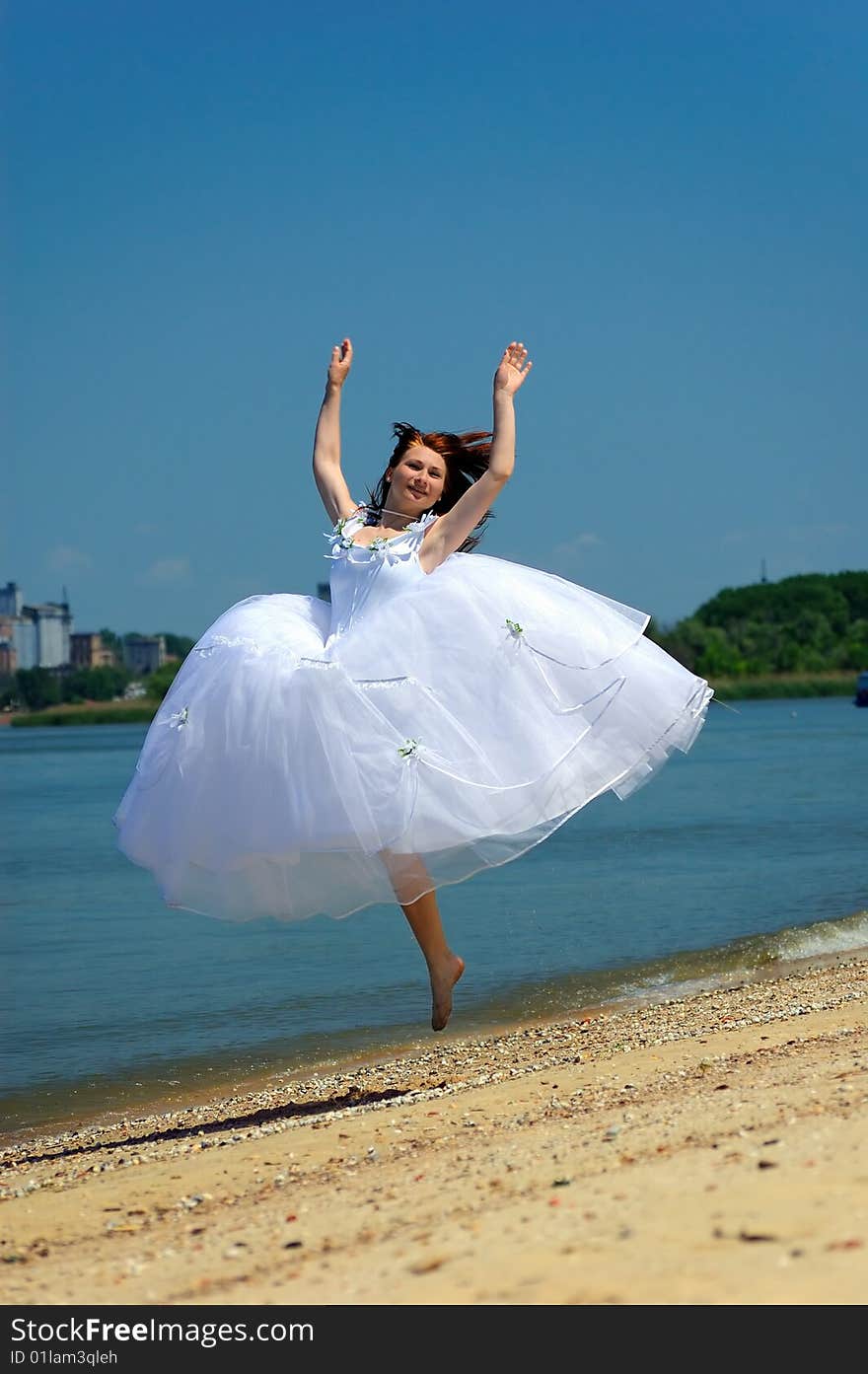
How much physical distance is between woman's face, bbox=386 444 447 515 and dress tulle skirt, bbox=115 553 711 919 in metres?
0.35

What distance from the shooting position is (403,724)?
6250mm

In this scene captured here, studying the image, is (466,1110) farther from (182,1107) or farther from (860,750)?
(860,750)

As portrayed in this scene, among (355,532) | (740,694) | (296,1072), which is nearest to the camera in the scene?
(355,532)

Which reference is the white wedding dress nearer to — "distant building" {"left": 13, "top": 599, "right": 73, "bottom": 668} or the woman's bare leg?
the woman's bare leg

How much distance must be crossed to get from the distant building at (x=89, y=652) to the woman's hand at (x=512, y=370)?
13693cm

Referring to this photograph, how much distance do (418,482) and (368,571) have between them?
1.68 ft

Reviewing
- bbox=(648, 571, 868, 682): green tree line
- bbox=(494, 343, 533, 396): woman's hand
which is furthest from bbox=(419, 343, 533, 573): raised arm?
bbox=(648, 571, 868, 682): green tree line

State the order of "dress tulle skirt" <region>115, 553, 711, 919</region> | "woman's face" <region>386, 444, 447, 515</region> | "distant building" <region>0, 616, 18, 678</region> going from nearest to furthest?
"dress tulle skirt" <region>115, 553, 711, 919</region>
"woman's face" <region>386, 444, 447, 515</region>
"distant building" <region>0, 616, 18, 678</region>

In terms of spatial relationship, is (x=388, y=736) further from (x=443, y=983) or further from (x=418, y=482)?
(x=418, y=482)

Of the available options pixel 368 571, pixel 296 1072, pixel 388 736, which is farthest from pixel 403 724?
pixel 296 1072

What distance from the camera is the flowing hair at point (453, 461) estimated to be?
706 centimetres

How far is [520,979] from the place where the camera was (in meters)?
12.0

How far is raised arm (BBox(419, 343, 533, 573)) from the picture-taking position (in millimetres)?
6656

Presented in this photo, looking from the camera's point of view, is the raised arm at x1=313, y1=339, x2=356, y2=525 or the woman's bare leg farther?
the raised arm at x1=313, y1=339, x2=356, y2=525
